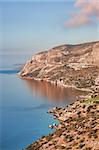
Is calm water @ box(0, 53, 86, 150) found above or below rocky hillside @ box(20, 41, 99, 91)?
below

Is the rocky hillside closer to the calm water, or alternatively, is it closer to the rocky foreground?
the calm water

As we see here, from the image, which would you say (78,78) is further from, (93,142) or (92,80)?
(93,142)

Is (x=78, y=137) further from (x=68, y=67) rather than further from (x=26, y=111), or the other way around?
(x=68, y=67)

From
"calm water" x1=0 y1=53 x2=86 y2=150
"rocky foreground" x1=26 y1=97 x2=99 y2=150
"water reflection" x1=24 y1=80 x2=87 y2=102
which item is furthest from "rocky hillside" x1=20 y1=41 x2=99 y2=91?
"rocky foreground" x1=26 y1=97 x2=99 y2=150

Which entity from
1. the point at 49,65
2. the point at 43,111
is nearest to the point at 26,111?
the point at 43,111

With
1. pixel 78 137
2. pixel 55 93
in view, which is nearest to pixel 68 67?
pixel 55 93
